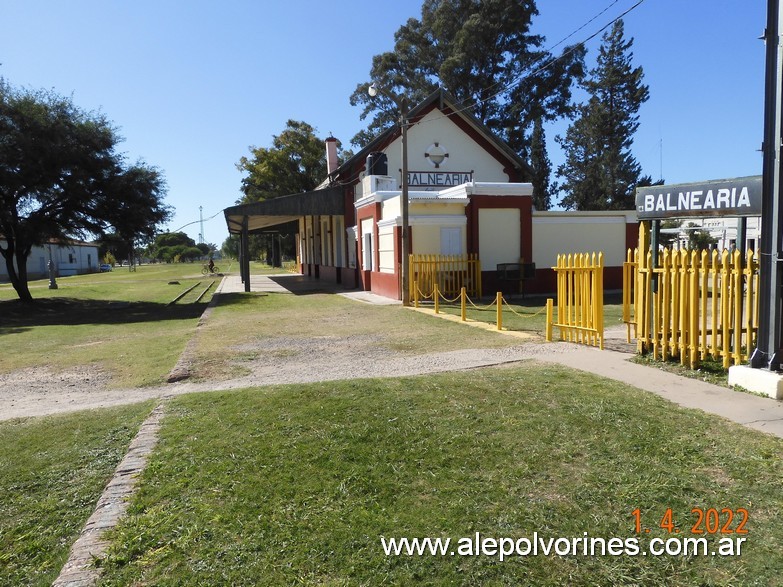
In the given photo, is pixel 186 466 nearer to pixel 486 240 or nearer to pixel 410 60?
pixel 486 240

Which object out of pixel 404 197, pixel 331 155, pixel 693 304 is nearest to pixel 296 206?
pixel 404 197

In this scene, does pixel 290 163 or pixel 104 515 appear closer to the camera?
pixel 104 515

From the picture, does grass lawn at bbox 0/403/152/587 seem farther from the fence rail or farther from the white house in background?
the white house in background

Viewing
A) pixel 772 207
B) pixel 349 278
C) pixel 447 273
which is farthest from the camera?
pixel 349 278

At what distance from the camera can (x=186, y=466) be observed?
14.6 ft

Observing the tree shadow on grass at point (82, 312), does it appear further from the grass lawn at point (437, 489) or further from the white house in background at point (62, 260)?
the white house in background at point (62, 260)

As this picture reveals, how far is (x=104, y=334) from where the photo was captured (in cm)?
1505

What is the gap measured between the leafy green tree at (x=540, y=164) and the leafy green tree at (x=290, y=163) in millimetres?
19935

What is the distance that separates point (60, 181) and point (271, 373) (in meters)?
18.5

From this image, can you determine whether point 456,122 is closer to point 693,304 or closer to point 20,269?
point 20,269

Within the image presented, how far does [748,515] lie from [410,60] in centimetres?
4793

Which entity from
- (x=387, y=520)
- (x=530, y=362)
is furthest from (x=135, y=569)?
(x=530, y=362)

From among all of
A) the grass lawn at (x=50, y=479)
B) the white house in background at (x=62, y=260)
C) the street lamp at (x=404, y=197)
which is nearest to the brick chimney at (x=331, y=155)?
the street lamp at (x=404, y=197)

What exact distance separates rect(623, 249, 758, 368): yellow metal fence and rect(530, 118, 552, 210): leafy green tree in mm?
38514
